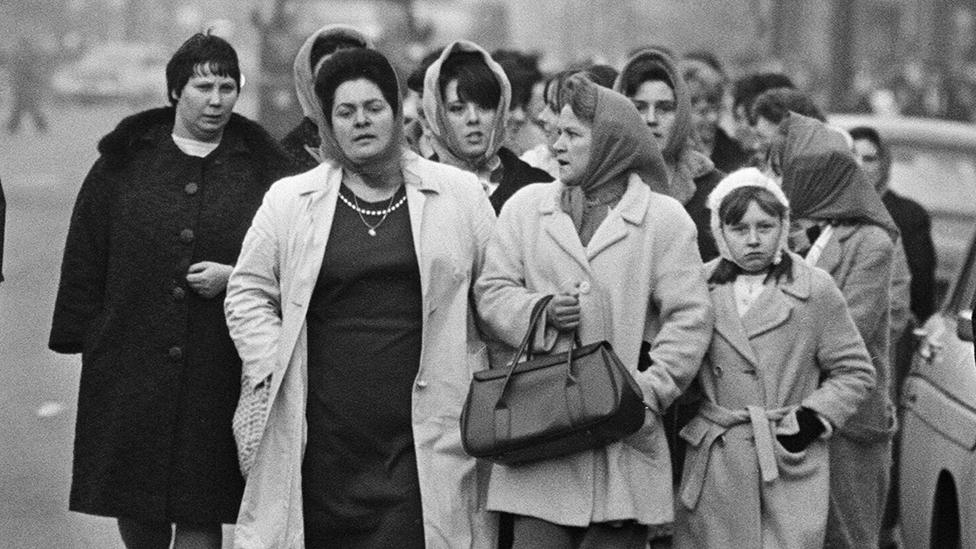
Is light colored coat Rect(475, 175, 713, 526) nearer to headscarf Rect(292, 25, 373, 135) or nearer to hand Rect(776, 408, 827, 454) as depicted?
hand Rect(776, 408, 827, 454)

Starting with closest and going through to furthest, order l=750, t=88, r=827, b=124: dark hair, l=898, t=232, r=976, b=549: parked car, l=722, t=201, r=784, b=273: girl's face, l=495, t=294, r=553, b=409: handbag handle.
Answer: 1. l=495, t=294, r=553, b=409: handbag handle
2. l=722, t=201, r=784, b=273: girl's face
3. l=898, t=232, r=976, b=549: parked car
4. l=750, t=88, r=827, b=124: dark hair

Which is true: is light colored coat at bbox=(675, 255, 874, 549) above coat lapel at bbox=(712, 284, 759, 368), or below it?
below

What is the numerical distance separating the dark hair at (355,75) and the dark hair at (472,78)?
135cm

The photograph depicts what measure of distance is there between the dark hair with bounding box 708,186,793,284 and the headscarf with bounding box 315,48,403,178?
0.98m

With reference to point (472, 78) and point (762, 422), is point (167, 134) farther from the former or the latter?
point (762, 422)

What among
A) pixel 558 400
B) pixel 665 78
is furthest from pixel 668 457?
pixel 665 78

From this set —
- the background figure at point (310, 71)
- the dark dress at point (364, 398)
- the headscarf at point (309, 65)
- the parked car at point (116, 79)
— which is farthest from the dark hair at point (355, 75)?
the parked car at point (116, 79)

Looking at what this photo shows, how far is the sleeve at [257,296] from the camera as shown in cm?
688

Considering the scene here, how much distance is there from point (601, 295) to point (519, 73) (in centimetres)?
499

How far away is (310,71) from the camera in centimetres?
817

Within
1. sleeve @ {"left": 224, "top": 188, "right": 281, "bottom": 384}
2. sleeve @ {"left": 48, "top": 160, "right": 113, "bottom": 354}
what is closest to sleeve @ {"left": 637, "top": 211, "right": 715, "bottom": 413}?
sleeve @ {"left": 224, "top": 188, "right": 281, "bottom": 384}

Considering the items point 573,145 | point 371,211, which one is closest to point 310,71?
point 371,211

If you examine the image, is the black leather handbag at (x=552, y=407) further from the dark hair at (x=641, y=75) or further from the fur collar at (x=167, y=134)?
the dark hair at (x=641, y=75)

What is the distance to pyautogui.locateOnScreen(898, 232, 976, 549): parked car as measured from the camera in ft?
26.3
